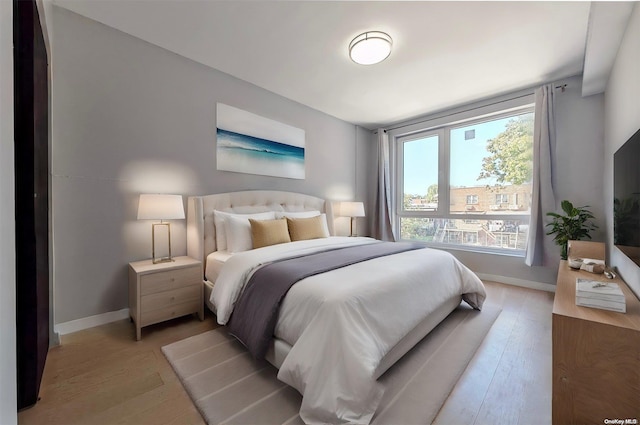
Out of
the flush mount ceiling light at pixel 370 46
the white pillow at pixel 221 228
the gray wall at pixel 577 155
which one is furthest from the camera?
the gray wall at pixel 577 155

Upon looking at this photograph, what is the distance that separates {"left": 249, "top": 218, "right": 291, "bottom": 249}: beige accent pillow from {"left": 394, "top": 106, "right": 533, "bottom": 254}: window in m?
2.81

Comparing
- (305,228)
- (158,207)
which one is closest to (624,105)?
(305,228)

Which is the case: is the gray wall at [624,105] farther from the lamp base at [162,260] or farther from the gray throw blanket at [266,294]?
the lamp base at [162,260]

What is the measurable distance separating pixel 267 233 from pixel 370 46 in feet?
6.59

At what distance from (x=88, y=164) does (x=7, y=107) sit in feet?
5.30

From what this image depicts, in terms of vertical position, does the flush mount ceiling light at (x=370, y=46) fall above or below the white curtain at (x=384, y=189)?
above

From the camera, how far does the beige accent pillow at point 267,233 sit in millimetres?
2580

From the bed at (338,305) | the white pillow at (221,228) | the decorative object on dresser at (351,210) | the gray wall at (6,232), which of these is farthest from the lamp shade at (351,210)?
the gray wall at (6,232)

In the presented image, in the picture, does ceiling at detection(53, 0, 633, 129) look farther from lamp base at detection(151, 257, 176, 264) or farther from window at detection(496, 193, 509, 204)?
lamp base at detection(151, 257, 176, 264)

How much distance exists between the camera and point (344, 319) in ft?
4.14

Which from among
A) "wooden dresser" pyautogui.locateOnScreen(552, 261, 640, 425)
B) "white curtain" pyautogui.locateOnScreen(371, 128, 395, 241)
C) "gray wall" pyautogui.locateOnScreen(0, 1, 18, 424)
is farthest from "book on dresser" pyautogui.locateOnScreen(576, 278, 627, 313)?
"white curtain" pyautogui.locateOnScreen(371, 128, 395, 241)

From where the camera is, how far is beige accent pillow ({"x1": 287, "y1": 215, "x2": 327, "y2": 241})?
292cm

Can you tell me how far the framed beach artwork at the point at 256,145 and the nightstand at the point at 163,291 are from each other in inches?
49.4

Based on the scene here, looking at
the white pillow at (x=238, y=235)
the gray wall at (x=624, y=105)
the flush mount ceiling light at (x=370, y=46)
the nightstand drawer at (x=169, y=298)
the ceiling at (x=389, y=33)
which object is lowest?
the nightstand drawer at (x=169, y=298)
